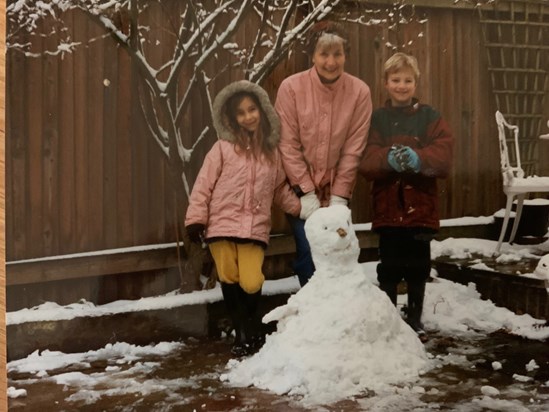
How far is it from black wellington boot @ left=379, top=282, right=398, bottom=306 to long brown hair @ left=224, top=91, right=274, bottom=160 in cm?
42

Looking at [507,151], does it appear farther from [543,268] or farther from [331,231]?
[331,231]

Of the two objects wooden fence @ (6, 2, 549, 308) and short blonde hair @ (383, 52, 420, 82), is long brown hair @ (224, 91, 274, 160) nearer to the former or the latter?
wooden fence @ (6, 2, 549, 308)

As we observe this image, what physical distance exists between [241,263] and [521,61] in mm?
850

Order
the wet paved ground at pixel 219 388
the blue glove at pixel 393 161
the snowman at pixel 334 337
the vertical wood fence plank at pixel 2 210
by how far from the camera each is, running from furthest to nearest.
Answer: the blue glove at pixel 393 161
the snowman at pixel 334 337
the wet paved ground at pixel 219 388
the vertical wood fence plank at pixel 2 210

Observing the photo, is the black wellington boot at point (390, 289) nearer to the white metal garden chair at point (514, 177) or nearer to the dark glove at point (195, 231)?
the white metal garden chair at point (514, 177)

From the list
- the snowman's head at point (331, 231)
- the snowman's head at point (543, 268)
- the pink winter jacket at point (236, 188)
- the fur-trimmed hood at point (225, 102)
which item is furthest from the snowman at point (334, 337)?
the snowman's head at point (543, 268)

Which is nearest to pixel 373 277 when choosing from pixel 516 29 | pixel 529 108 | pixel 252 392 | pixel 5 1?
pixel 252 392

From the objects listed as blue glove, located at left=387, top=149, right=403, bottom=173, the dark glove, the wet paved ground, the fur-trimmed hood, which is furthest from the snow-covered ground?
the fur-trimmed hood

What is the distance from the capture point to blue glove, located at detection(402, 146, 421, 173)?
1798 mm

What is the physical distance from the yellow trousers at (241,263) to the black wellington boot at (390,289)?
0.30 m

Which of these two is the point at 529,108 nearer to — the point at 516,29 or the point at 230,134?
the point at 516,29

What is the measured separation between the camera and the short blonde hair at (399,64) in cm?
181

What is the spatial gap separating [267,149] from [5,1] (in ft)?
2.12

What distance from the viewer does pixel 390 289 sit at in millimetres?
1838
